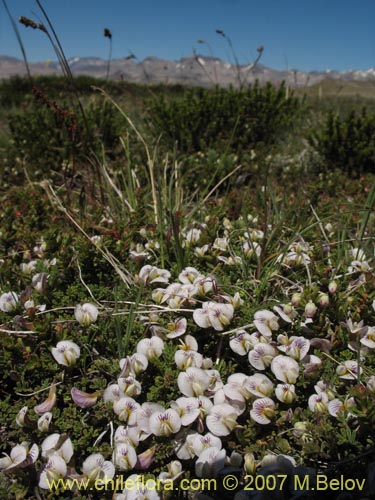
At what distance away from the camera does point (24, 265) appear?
7.44 feet

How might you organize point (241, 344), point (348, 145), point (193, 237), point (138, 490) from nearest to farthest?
point (138, 490) → point (241, 344) → point (193, 237) → point (348, 145)

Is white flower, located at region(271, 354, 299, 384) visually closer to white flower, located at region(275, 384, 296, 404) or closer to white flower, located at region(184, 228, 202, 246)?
white flower, located at region(275, 384, 296, 404)

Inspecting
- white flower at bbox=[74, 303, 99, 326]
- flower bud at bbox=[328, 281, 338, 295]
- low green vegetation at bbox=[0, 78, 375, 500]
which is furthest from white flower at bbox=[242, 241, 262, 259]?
white flower at bbox=[74, 303, 99, 326]

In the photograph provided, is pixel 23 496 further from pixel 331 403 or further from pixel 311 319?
pixel 311 319

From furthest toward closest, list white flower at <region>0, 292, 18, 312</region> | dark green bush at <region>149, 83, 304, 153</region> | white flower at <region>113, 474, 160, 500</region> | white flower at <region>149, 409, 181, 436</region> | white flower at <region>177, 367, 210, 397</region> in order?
dark green bush at <region>149, 83, 304, 153</region> < white flower at <region>0, 292, 18, 312</region> < white flower at <region>177, 367, 210, 397</region> < white flower at <region>149, 409, 181, 436</region> < white flower at <region>113, 474, 160, 500</region>

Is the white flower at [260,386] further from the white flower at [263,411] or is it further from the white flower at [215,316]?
the white flower at [215,316]

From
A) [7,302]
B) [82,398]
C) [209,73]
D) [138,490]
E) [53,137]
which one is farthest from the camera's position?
[209,73]

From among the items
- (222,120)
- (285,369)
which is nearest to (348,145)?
(222,120)

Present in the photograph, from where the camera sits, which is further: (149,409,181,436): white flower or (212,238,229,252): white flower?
(212,238,229,252): white flower

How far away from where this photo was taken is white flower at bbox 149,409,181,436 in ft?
4.76

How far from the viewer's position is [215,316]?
1.73 m

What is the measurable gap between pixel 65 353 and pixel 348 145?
4.12 m

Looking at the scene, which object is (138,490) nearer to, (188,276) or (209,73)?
(188,276)

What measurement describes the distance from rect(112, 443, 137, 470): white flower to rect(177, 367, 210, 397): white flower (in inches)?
10.2
